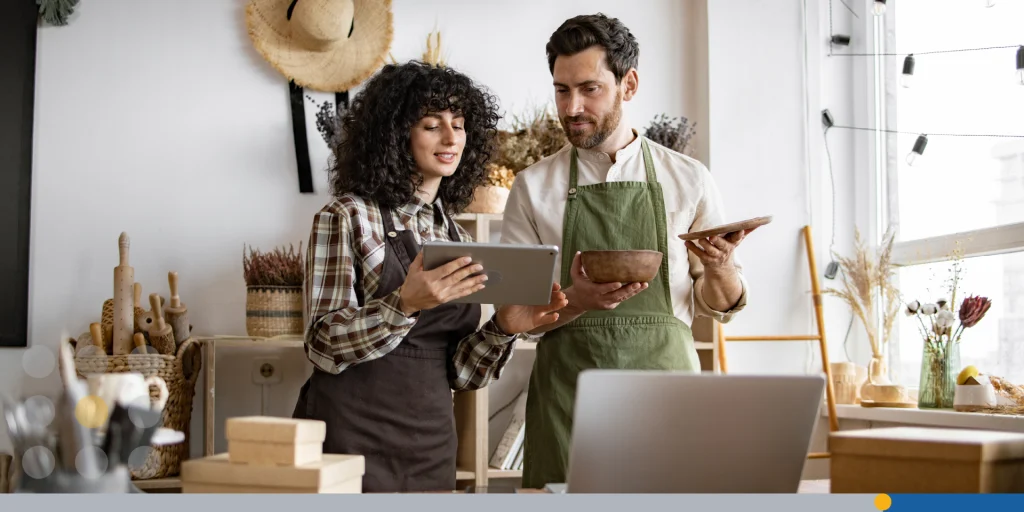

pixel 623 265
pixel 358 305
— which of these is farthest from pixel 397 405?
pixel 623 265

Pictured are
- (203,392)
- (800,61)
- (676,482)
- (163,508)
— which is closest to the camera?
(163,508)

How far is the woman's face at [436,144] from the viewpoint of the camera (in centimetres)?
209

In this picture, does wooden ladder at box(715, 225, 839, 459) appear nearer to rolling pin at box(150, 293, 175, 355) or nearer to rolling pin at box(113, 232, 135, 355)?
rolling pin at box(150, 293, 175, 355)

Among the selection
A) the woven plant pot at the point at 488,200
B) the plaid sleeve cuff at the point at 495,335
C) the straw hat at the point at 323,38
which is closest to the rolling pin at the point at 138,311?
the straw hat at the point at 323,38

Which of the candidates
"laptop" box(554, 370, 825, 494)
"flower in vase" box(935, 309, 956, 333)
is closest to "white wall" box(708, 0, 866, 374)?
"flower in vase" box(935, 309, 956, 333)

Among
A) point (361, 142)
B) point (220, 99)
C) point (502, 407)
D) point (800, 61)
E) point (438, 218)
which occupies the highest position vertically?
point (800, 61)

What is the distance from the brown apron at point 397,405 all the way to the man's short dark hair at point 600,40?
23.1 inches

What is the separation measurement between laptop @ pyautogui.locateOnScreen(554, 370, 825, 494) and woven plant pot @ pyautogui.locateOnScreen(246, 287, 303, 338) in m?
2.20

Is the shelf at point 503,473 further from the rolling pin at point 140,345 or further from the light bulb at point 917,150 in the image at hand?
the light bulb at point 917,150

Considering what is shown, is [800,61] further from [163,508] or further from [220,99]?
[163,508]

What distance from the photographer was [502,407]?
3.62m

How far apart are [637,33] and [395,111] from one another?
2053 millimetres

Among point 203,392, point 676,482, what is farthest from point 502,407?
point 676,482

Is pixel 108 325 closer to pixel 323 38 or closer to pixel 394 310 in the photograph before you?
pixel 323 38
